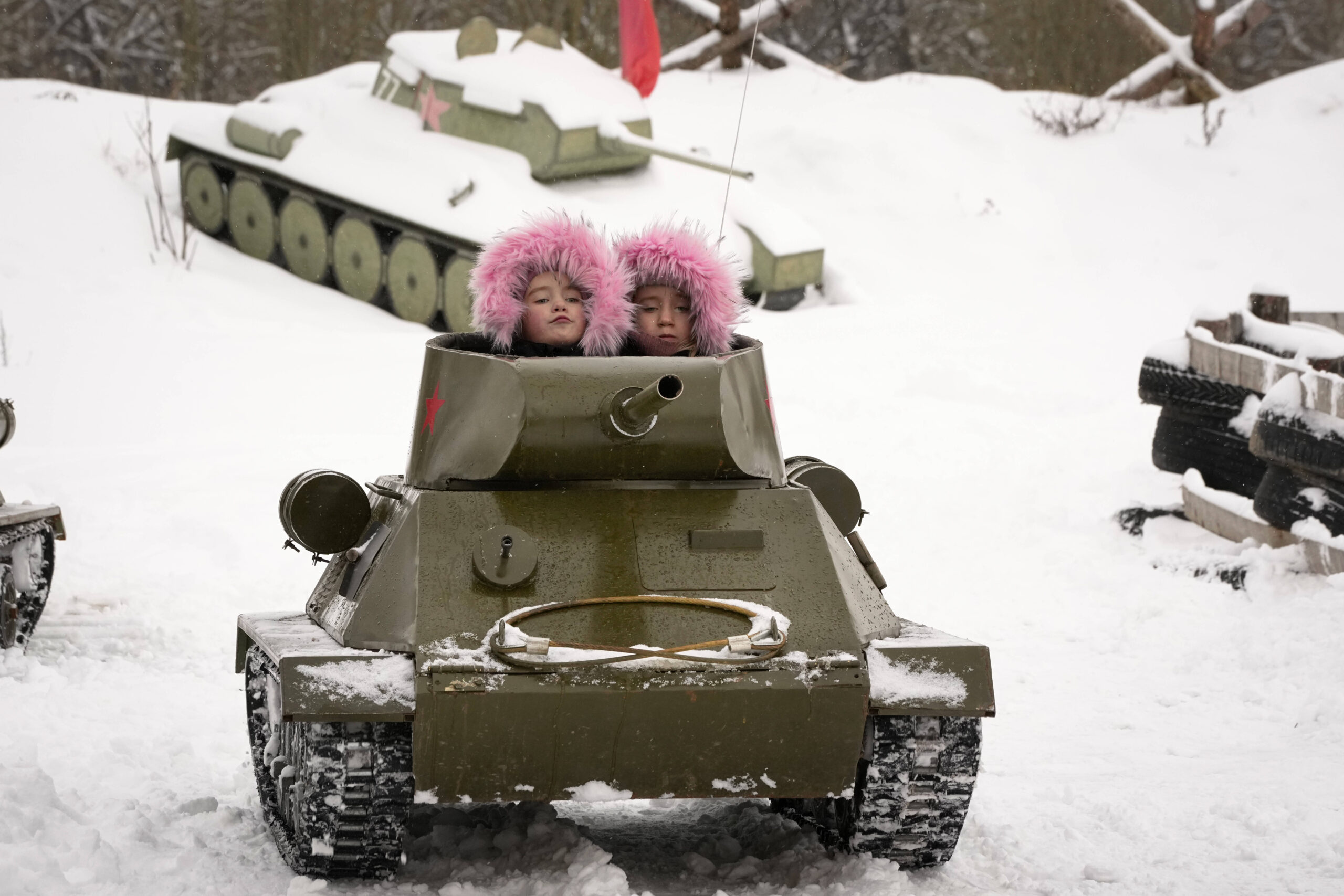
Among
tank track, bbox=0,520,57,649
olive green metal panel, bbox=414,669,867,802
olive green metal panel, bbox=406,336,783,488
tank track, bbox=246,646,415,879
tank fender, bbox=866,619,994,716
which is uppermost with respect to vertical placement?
olive green metal panel, bbox=406,336,783,488

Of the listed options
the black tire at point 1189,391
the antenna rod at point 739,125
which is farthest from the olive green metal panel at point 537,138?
the black tire at point 1189,391

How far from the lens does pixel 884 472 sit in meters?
10.7

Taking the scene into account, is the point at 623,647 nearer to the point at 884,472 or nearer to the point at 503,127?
the point at 884,472

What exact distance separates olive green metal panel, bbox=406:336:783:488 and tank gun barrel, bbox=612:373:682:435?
7 cm

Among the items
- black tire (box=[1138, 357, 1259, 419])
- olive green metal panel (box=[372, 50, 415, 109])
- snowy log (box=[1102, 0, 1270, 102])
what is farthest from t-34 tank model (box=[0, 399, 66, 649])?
snowy log (box=[1102, 0, 1270, 102])

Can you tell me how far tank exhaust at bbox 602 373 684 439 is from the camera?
467 cm

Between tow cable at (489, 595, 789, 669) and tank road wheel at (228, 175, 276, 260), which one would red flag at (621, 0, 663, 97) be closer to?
tank road wheel at (228, 175, 276, 260)

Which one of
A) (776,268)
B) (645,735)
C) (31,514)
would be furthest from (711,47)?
(645,735)

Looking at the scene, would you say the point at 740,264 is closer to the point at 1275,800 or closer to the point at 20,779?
the point at 1275,800

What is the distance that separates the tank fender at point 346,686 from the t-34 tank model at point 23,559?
2962 mm

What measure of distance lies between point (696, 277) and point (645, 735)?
185 centimetres

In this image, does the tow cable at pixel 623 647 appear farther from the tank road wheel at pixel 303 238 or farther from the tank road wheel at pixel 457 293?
the tank road wheel at pixel 303 238

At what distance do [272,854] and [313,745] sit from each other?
633 mm

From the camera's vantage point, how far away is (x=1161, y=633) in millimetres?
7758
